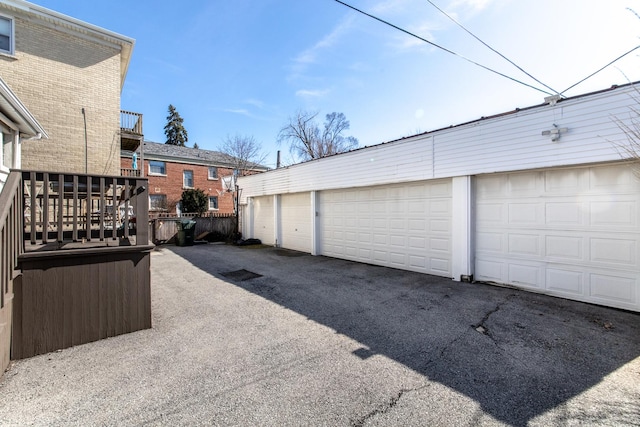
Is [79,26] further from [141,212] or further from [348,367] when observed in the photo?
[348,367]

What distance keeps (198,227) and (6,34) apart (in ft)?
32.9

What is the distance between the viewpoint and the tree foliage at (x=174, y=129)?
37.6 m

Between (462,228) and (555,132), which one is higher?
(555,132)

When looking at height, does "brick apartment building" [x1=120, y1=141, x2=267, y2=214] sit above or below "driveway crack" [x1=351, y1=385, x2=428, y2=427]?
above

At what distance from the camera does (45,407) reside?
2.40 meters

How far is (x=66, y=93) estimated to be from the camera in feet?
29.9

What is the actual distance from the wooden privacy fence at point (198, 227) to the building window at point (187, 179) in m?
7.33

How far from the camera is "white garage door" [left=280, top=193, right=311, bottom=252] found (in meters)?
11.3

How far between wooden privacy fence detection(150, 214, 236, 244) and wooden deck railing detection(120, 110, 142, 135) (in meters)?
4.76

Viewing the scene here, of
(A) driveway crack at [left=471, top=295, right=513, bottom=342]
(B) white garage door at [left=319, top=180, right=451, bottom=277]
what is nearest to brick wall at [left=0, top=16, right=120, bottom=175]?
(B) white garage door at [left=319, top=180, right=451, bottom=277]

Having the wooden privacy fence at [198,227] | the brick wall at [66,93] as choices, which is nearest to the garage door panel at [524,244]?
the brick wall at [66,93]

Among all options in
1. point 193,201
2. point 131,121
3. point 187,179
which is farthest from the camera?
point 187,179

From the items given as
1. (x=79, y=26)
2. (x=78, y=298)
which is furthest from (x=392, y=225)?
(x=79, y=26)

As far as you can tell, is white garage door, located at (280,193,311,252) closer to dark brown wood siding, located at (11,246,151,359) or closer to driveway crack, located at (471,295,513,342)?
driveway crack, located at (471,295,513,342)
